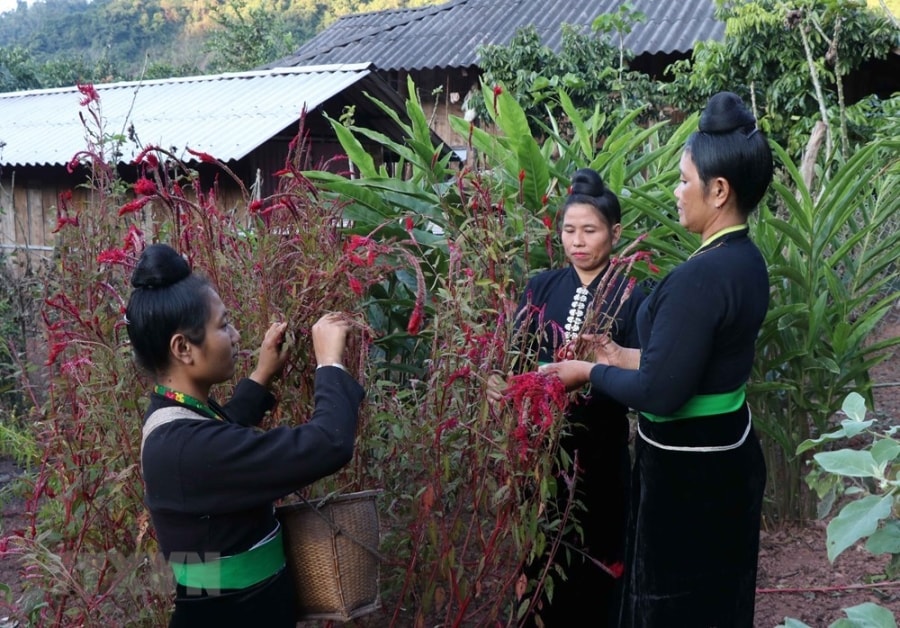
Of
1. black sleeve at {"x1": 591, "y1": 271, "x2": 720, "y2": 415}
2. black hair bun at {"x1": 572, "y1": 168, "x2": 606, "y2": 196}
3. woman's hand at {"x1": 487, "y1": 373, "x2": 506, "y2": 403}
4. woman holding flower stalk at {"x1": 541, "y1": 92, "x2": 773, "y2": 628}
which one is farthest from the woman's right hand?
black hair bun at {"x1": 572, "y1": 168, "x2": 606, "y2": 196}

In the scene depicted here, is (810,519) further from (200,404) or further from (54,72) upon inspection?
→ (54,72)

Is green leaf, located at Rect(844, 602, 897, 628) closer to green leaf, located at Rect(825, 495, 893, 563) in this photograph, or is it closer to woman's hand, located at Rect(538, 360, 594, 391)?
green leaf, located at Rect(825, 495, 893, 563)

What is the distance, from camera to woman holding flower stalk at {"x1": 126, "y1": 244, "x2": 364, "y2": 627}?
154cm

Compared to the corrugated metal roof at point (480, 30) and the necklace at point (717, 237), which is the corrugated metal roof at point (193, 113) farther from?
the necklace at point (717, 237)

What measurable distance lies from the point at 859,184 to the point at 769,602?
159 centimetres

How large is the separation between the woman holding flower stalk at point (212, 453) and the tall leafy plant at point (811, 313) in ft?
7.03

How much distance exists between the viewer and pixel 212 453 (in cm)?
153

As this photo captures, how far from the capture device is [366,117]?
9703mm

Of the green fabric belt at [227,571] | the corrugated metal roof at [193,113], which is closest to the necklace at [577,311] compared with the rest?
the green fabric belt at [227,571]

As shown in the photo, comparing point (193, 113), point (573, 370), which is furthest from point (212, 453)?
point (193, 113)

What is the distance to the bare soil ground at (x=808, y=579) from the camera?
3.16 metres

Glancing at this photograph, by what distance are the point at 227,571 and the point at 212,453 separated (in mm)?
259

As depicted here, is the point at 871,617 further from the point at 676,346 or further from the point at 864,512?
the point at 676,346

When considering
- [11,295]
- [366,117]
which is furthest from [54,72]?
[11,295]
